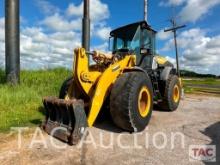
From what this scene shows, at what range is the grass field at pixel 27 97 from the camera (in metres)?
6.36

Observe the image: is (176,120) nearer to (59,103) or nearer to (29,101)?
(59,103)

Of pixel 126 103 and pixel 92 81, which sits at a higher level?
pixel 92 81

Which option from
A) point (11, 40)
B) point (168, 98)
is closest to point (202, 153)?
point (168, 98)

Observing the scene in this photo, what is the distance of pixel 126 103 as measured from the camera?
208 inches

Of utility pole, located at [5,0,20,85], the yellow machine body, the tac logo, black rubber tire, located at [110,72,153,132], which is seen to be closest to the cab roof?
the yellow machine body

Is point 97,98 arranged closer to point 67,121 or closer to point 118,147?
point 67,121

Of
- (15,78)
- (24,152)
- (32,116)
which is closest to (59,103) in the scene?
(24,152)

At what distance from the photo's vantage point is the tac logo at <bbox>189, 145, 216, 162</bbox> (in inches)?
171

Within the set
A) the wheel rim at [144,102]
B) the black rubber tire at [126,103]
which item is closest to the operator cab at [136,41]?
the wheel rim at [144,102]

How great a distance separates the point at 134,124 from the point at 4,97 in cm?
434

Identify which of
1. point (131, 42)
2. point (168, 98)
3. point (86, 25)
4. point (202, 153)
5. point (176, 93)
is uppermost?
point (86, 25)

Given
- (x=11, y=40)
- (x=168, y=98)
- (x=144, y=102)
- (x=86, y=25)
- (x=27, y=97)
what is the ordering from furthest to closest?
(x=86, y=25) < (x=11, y=40) < (x=27, y=97) < (x=168, y=98) < (x=144, y=102)

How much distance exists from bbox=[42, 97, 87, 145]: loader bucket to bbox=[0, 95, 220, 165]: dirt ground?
0.53ft

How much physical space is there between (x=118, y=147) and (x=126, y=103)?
35.2 inches
